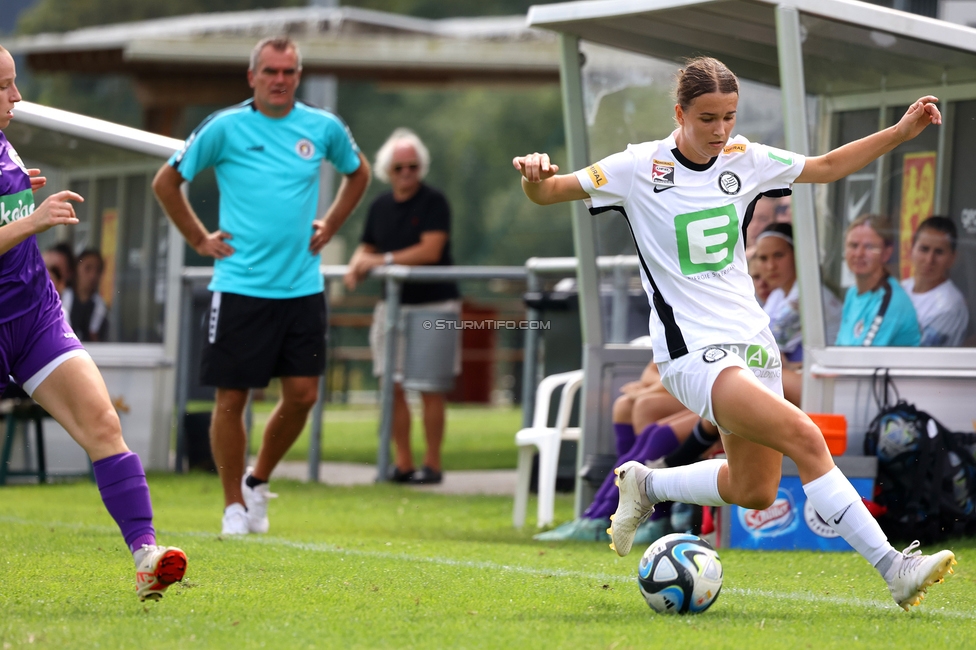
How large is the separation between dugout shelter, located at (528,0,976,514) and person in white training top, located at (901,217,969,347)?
49mm

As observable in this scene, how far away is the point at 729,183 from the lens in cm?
531

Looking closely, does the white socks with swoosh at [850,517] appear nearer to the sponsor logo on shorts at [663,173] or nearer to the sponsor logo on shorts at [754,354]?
the sponsor logo on shorts at [754,354]

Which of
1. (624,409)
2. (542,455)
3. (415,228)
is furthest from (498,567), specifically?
(415,228)

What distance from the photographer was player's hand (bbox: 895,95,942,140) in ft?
17.3

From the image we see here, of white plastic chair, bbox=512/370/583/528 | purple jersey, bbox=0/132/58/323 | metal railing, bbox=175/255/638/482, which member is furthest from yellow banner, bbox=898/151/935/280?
purple jersey, bbox=0/132/58/323

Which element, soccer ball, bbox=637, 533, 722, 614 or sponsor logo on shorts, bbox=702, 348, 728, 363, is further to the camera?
sponsor logo on shorts, bbox=702, 348, 728, 363

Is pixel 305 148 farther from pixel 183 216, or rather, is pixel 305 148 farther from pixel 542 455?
pixel 542 455

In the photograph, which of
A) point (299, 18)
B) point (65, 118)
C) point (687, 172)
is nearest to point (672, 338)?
point (687, 172)

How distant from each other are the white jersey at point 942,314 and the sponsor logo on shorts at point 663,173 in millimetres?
2730

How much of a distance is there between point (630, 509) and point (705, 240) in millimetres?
1154

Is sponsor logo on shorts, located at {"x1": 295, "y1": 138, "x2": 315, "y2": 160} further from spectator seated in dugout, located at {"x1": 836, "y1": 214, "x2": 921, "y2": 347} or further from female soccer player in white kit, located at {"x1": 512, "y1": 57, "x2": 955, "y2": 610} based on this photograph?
spectator seated in dugout, located at {"x1": 836, "y1": 214, "x2": 921, "y2": 347}

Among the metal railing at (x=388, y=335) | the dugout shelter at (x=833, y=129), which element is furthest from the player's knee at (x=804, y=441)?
the metal railing at (x=388, y=335)

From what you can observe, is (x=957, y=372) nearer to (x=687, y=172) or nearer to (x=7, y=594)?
(x=687, y=172)

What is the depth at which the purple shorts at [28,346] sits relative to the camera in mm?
4883
